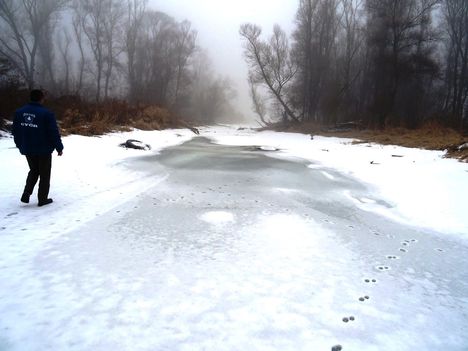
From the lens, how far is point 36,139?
4504mm

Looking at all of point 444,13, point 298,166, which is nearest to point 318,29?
point 444,13

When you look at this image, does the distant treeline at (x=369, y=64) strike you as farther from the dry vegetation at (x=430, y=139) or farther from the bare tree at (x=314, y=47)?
the dry vegetation at (x=430, y=139)

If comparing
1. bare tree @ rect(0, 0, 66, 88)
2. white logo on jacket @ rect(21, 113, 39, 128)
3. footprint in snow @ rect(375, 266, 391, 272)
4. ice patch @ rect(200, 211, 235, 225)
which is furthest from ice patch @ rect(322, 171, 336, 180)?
bare tree @ rect(0, 0, 66, 88)

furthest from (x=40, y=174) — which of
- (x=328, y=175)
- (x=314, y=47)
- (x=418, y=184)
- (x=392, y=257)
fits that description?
(x=314, y=47)

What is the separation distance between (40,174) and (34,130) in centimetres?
60

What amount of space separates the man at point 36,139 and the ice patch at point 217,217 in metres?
2.20

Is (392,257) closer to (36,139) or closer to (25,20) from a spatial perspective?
(36,139)

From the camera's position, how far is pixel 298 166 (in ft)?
29.0

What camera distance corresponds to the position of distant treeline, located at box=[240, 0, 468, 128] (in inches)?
884

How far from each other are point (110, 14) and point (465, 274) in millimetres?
42718

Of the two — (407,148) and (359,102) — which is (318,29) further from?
(407,148)

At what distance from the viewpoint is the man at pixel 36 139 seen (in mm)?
4465

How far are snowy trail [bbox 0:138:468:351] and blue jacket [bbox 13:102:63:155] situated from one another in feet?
4.48

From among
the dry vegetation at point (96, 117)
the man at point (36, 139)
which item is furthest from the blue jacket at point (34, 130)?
the dry vegetation at point (96, 117)
